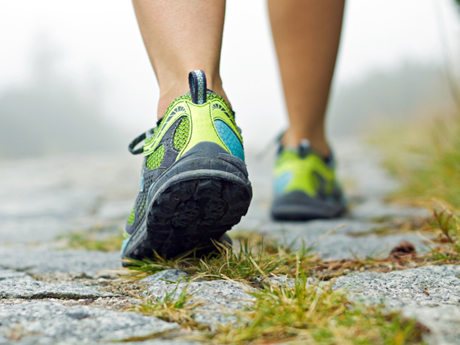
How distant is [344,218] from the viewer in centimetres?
193

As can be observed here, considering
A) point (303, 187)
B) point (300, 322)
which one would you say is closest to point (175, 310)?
point (300, 322)

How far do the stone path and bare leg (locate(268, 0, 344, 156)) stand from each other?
45 cm

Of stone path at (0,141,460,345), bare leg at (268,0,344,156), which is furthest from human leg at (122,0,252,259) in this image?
Answer: bare leg at (268,0,344,156)

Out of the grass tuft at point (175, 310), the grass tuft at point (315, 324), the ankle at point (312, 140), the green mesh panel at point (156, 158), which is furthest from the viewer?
the ankle at point (312, 140)

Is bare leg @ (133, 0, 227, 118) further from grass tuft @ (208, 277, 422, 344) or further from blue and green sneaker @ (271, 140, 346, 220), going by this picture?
blue and green sneaker @ (271, 140, 346, 220)

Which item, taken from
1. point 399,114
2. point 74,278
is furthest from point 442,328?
point 399,114

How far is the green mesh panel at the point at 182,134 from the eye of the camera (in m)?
0.91

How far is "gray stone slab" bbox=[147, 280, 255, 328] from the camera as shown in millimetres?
661

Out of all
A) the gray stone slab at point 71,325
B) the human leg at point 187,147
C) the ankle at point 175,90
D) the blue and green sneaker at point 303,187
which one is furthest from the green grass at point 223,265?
the blue and green sneaker at point 303,187

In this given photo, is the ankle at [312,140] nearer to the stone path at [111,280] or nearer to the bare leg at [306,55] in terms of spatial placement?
the bare leg at [306,55]

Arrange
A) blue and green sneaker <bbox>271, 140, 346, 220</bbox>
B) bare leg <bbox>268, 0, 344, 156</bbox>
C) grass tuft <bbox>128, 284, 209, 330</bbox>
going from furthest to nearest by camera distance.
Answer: blue and green sneaker <bbox>271, 140, 346, 220</bbox>
bare leg <bbox>268, 0, 344, 156</bbox>
grass tuft <bbox>128, 284, 209, 330</bbox>

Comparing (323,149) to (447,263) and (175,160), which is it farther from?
(175,160)

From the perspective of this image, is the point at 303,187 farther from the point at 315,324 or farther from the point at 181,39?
the point at 315,324

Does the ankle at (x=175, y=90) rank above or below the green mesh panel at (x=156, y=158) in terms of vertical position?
above
